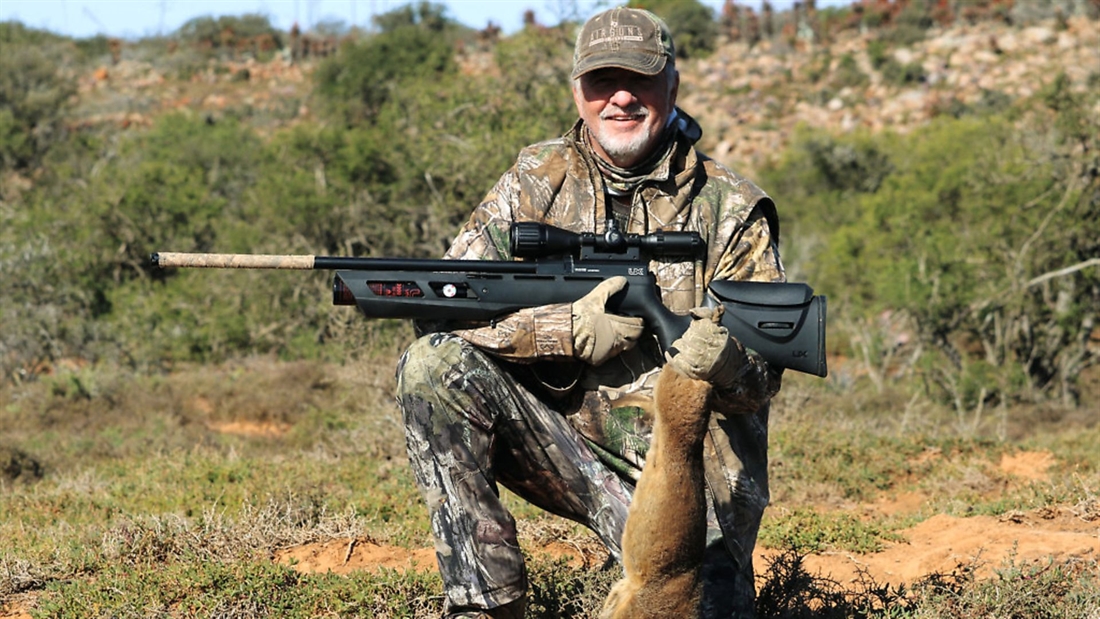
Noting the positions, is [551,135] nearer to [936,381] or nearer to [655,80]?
[936,381]

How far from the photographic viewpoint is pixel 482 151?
1302cm

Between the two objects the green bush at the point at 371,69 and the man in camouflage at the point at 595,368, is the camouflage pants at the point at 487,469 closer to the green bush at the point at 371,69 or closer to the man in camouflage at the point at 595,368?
the man in camouflage at the point at 595,368

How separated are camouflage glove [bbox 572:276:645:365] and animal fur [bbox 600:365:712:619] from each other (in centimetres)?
44

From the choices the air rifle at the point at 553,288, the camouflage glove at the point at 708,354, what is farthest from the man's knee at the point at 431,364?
the camouflage glove at the point at 708,354

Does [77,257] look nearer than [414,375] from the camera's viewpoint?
No

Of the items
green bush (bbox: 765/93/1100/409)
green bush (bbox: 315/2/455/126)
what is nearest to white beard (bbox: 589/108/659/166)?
green bush (bbox: 765/93/1100/409)

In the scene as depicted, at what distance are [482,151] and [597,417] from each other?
9054mm

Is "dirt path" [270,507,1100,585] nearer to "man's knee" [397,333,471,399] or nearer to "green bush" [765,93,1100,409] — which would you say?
"man's knee" [397,333,471,399]

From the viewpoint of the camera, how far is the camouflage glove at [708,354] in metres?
3.53

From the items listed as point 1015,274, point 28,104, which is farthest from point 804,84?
point 1015,274

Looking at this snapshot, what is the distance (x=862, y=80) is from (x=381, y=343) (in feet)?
97.6

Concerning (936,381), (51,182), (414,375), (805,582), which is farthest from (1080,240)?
(51,182)

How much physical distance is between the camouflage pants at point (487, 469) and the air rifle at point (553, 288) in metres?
0.16

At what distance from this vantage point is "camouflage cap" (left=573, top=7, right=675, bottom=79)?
4.22 metres
